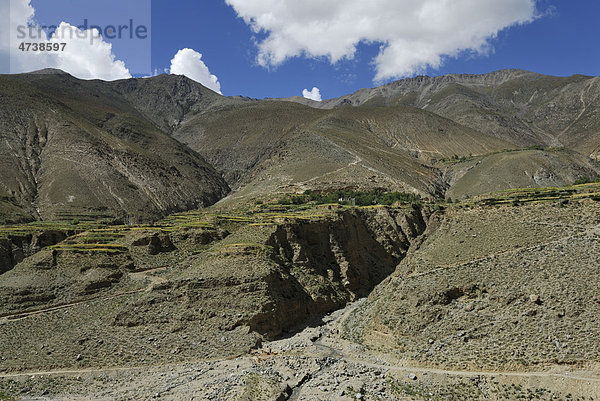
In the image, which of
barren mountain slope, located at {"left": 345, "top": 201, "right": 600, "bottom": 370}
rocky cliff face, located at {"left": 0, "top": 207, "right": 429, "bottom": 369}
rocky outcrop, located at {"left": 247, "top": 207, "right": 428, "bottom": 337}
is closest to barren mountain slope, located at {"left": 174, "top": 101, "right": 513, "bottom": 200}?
rocky outcrop, located at {"left": 247, "top": 207, "right": 428, "bottom": 337}

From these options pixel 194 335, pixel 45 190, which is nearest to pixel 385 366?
pixel 194 335

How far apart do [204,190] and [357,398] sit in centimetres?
12344

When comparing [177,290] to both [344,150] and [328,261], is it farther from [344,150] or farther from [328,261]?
[344,150]

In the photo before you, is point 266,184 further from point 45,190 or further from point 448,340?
point 448,340

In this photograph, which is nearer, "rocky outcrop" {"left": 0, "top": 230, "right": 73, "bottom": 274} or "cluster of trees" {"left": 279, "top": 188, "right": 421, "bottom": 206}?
"rocky outcrop" {"left": 0, "top": 230, "right": 73, "bottom": 274}

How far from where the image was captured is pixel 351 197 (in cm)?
8888

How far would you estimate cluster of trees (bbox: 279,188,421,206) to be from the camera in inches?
3204

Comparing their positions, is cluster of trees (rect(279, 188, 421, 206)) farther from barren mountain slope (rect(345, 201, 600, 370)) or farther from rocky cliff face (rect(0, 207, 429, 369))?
barren mountain slope (rect(345, 201, 600, 370))

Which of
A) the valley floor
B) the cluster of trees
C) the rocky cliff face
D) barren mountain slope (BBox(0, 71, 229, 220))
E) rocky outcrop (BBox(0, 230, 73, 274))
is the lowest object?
the valley floor

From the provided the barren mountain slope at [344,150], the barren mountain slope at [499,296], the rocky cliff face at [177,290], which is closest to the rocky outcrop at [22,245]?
the rocky cliff face at [177,290]

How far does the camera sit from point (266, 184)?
363ft

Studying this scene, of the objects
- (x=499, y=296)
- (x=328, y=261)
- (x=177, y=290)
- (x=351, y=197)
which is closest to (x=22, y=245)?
(x=177, y=290)

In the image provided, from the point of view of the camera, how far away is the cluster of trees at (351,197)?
8138 cm

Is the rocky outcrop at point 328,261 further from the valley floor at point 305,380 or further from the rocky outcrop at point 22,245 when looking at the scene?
the rocky outcrop at point 22,245
